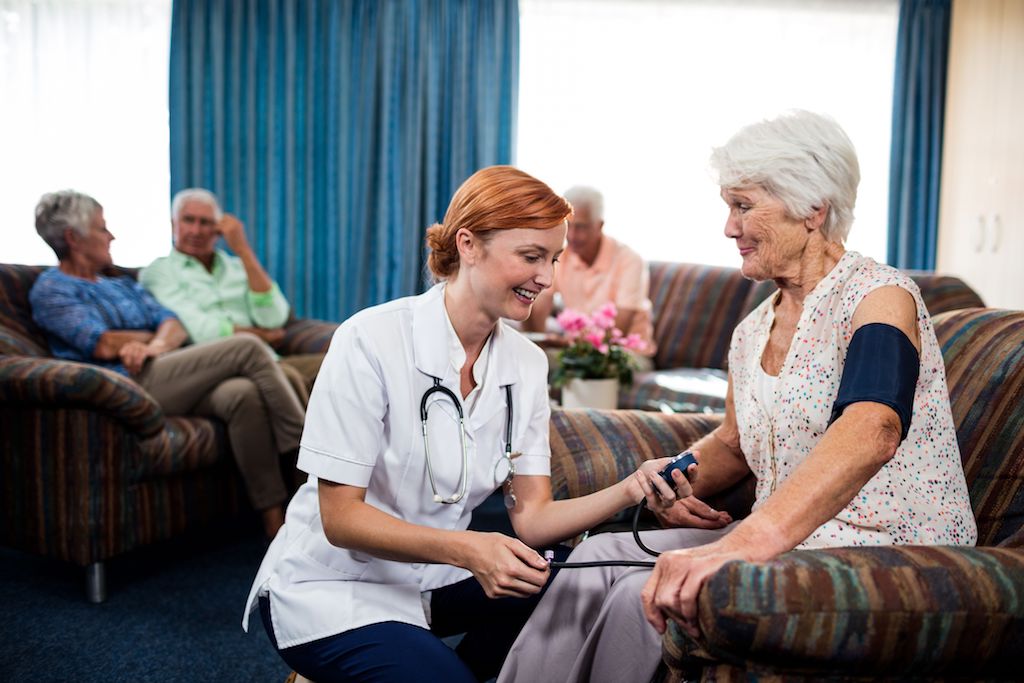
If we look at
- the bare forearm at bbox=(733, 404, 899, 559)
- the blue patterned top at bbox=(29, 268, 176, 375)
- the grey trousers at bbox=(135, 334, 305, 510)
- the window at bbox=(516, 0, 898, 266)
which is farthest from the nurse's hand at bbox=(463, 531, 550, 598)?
the window at bbox=(516, 0, 898, 266)

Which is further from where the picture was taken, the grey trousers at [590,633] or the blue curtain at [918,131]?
the blue curtain at [918,131]

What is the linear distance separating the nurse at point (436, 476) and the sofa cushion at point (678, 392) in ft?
5.80

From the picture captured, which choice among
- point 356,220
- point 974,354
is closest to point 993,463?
point 974,354

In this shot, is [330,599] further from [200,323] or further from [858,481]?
[200,323]

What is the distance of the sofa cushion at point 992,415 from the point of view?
146 cm

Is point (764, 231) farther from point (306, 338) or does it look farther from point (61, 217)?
point (306, 338)

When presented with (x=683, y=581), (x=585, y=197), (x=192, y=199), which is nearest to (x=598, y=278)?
(x=585, y=197)

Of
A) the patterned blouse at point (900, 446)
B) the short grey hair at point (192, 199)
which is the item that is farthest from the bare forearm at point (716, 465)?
the short grey hair at point (192, 199)

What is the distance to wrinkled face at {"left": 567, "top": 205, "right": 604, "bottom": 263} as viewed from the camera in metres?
3.96

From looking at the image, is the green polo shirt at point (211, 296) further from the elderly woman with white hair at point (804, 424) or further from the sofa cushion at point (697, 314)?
the elderly woman with white hair at point (804, 424)

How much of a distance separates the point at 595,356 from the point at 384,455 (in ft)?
4.86

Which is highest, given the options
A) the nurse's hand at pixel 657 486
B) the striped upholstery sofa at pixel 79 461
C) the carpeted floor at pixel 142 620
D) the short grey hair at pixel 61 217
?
the short grey hair at pixel 61 217

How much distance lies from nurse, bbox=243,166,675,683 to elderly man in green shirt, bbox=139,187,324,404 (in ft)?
6.43

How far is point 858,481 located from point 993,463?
0.46 m
